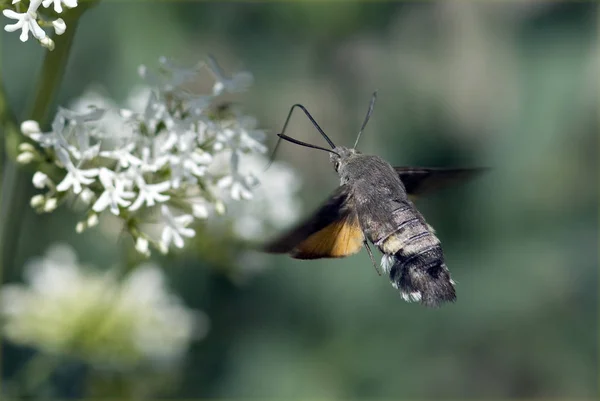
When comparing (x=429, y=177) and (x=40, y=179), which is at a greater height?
(x=429, y=177)

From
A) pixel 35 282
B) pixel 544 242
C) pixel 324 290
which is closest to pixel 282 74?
pixel 324 290

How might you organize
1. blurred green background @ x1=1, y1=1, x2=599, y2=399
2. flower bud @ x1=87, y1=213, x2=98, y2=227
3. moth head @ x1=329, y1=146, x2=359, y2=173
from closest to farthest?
flower bud @ x1=87, y1=213, x2=98, y2=227 → moth head @ x1=329, y1=146, x2=359, y2=173 → blurred green background @ x1=1, y1=1, x2=599, y2=399

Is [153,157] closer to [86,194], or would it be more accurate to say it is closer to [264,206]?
[86,194]

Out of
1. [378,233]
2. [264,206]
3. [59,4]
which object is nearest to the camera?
[59,4]

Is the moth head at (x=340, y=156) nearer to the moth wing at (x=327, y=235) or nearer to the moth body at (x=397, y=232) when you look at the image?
the moth body at (x=397, y=232)

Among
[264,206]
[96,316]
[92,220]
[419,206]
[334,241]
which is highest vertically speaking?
[334,241]

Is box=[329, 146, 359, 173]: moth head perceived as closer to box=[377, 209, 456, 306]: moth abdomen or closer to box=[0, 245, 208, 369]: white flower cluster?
box=[377, 209, 456, 306]: moth abdomen

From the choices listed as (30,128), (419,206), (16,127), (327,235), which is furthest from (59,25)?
(419,206)

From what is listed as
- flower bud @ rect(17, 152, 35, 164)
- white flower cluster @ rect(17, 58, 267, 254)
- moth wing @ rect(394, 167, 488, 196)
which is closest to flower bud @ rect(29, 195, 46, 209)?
white flower cluster @ rect(17, 58, 267, 254)
